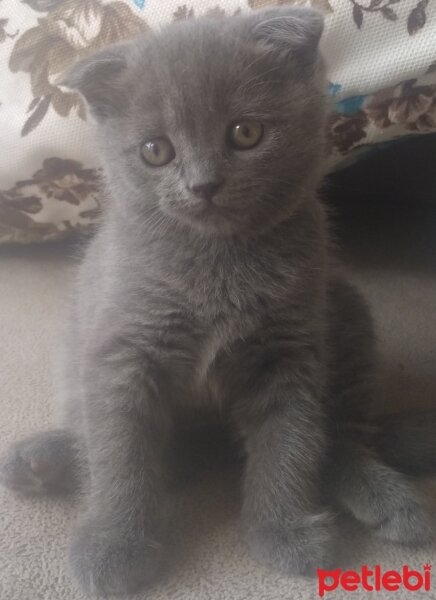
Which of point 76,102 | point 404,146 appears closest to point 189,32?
point 76,102

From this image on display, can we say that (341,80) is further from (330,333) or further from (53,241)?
(53,241)

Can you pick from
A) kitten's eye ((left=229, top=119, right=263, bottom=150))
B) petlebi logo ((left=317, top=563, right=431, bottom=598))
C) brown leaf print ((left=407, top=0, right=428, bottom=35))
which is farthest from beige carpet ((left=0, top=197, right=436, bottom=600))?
brown leaf print ((left=407, top=0, right=428, bottom=35))

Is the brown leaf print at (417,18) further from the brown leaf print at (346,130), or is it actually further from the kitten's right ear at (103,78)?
the kitten's right ear at (103,78)

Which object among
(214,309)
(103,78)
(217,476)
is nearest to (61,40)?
(103,78)

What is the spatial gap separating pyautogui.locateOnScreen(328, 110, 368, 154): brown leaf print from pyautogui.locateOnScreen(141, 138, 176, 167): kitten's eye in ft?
1.87

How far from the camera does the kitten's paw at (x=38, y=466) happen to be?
3.03 ft

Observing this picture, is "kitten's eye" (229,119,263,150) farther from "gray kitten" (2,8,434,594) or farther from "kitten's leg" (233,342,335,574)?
"kitten's leg" (233,342,335,574)

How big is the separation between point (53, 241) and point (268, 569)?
1.28 metres

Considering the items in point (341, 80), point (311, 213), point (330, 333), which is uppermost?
point (341, 80)

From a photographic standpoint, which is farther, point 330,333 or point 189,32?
point 330,333

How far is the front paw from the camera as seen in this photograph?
76cm

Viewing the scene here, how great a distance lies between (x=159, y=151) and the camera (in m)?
0.82

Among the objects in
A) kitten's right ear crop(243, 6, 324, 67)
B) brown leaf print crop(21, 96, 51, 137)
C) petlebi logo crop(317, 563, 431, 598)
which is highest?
kitten's right ear crop(243, 6, 324, 67)

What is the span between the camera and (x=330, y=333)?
40.7 inches
